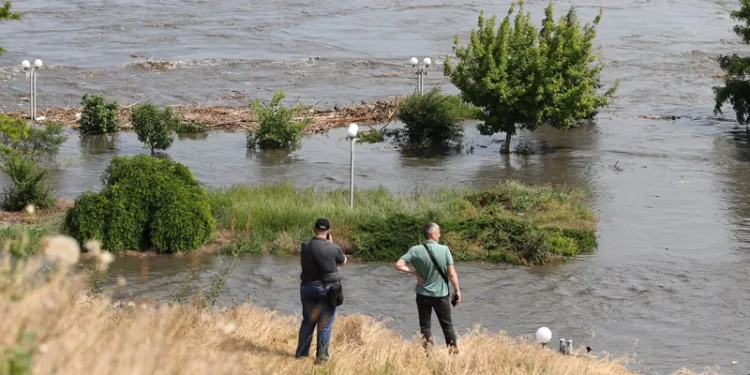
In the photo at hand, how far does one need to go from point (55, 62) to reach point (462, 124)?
19.0m

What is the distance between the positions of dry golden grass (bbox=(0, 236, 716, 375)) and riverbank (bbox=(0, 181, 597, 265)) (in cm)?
694

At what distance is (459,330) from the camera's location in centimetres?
1606

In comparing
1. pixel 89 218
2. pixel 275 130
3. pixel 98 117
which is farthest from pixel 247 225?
pixel 98 117

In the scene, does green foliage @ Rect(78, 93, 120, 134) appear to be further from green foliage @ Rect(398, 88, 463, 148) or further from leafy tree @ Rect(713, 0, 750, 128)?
leafy tree @ Rect(713, 0, 750, 128)

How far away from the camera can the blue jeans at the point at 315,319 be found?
10961 millimetres

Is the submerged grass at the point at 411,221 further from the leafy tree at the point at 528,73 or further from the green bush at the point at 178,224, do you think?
the leafy tree at the point at 528,73

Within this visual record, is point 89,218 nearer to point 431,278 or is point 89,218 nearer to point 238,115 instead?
point 431,278

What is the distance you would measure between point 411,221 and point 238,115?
16.4m

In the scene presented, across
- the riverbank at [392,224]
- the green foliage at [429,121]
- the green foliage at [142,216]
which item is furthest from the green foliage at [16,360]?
the green foliage at [429,121]

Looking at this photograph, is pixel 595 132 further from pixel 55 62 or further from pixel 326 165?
pixel 55 62

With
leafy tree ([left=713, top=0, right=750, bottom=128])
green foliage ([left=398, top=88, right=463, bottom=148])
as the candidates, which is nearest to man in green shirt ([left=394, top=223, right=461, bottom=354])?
green foliage ([left=398, top=88, right=463, bottom=148])

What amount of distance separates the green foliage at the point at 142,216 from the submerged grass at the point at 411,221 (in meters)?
0.86

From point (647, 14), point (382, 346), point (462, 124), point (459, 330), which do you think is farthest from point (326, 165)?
point (647, 14)

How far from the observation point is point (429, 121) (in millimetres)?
32656
